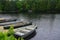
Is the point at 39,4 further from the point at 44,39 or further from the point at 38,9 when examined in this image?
the point at 44,39

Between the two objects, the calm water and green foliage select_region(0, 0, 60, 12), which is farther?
green foliage select_region(0, 0, 60, 12)

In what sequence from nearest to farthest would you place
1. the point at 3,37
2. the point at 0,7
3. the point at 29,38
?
the point at 3,37 → the point at 29,38 → the point at 0,7

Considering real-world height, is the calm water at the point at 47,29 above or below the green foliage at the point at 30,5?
above

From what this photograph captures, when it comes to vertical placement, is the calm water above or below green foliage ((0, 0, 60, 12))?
above

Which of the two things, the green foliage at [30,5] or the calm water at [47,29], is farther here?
the green foliage at [30,5]

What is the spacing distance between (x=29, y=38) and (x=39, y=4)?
47548mm

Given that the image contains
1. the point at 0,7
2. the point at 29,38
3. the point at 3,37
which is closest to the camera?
the point at 3,37

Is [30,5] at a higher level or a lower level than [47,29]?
lower

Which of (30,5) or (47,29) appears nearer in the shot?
(47,29)

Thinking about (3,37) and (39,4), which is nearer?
(3,37)

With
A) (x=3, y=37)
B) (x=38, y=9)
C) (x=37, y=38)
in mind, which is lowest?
(x=38, y=9)

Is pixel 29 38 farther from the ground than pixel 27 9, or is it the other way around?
pixel 29 38

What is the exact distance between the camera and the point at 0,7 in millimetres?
61812

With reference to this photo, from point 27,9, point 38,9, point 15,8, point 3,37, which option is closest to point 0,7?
point 15,8
